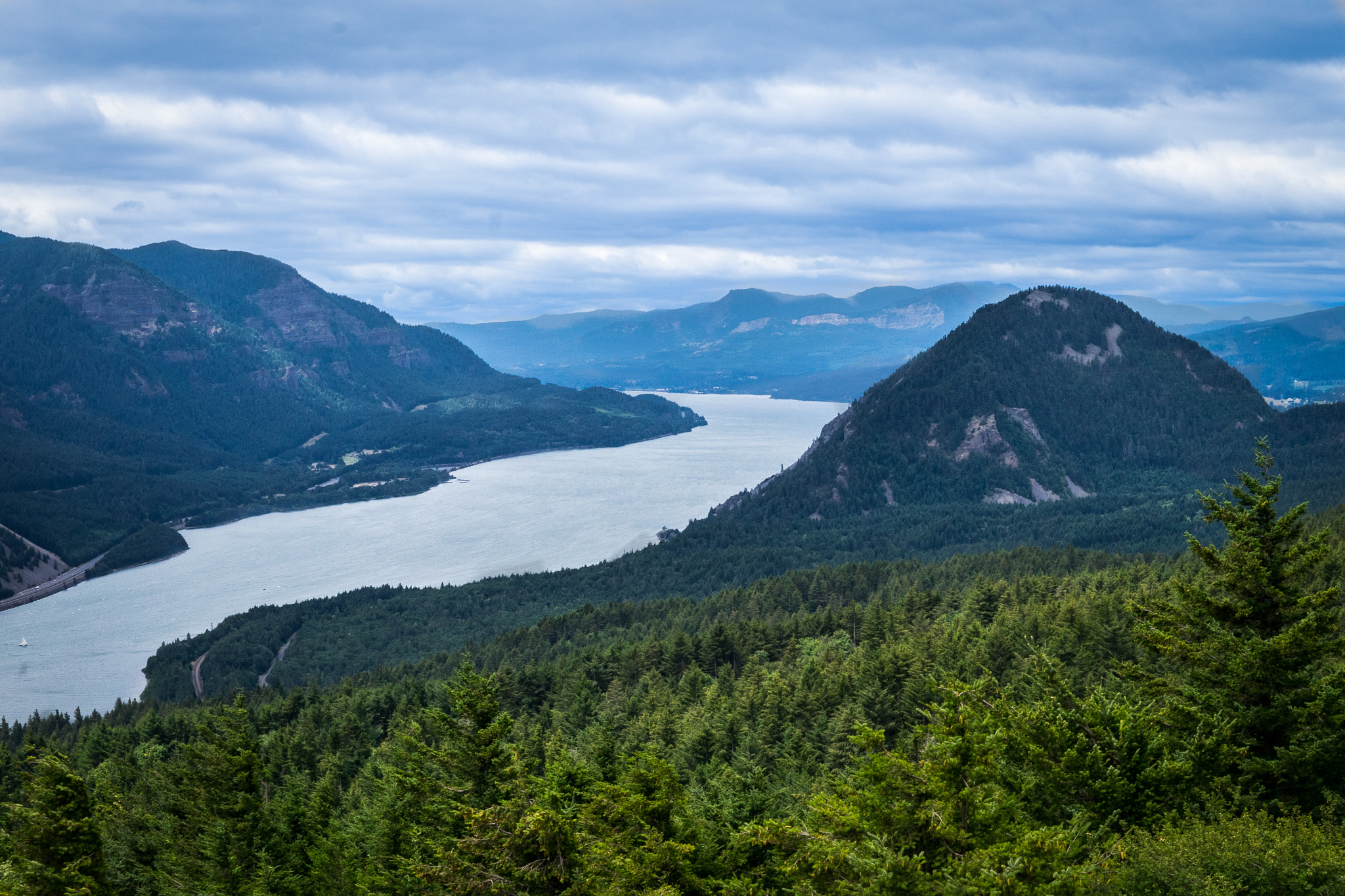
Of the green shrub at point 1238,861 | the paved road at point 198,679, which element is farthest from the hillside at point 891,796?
the paved road at point 198,679

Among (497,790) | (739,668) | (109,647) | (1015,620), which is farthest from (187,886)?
(109,647)

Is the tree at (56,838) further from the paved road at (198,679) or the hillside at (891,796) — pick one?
the paved road at (198,679)

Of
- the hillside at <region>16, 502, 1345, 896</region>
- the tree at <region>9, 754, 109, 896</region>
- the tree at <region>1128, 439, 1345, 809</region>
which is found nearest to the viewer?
the hillside at <region>16, 502, 1345, 896</region>

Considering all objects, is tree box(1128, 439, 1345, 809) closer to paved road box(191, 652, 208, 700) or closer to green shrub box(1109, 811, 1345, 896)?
green shrub box(1109, 811, 1345, 896)

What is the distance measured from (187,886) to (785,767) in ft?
88.0

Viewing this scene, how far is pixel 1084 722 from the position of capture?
25953 mm

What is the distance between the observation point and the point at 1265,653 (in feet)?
Answer: 81.7

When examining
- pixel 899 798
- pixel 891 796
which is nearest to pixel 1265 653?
pixel 899 798

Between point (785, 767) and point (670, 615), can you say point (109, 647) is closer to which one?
point (670, 615)

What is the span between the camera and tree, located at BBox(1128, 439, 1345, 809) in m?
24.3

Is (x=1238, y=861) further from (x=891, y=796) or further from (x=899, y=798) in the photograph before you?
(x=891, y=796)

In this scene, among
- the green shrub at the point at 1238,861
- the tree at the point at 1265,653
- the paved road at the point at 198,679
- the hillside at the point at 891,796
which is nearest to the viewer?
the green shrub at the point at 1238,861

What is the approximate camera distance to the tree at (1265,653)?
958 inches

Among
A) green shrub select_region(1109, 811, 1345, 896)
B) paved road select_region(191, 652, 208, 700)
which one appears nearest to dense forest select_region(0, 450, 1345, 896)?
green shrub select_region(1109, 811, 1345, 896)
